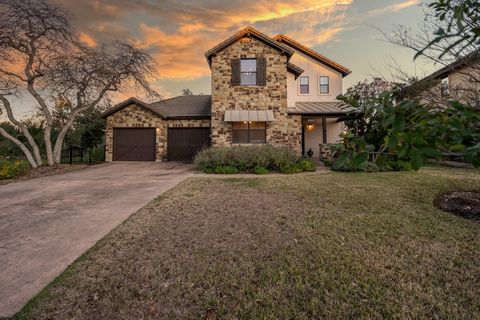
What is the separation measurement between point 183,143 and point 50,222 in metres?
12.2

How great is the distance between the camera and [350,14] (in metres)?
8.08

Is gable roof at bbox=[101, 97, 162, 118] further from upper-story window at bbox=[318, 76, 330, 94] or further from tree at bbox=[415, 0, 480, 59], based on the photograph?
tree at bbox=[415, 0, 480, 59]

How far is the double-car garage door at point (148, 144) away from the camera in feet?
55.0

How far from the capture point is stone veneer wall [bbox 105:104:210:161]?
16.6m

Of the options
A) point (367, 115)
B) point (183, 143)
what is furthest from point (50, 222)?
point (183, 143)

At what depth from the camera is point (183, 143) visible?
662 inches

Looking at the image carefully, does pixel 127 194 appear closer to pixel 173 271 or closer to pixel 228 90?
pixel 173 271

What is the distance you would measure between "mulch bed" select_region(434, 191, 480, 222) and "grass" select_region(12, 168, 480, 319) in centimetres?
43

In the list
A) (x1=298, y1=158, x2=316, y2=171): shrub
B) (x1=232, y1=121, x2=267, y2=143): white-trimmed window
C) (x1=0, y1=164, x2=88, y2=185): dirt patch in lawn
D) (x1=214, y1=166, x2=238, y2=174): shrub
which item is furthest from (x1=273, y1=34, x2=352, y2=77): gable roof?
(x1=0, y1=164, x2=88, y2=185): dirt patch in lawn

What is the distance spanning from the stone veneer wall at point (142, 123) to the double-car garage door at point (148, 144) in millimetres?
269

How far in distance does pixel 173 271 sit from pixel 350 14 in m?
9.53

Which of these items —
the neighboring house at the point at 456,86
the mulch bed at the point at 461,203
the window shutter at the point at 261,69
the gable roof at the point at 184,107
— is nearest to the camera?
the neighboring house at the point at 456,86

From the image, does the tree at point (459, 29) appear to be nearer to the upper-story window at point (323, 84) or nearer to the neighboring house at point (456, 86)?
the neighboring house at point (456, 86)

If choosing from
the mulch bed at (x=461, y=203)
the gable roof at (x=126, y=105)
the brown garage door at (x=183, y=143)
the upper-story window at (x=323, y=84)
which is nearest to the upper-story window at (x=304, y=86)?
the upper-story window at (x=323, y=84)
